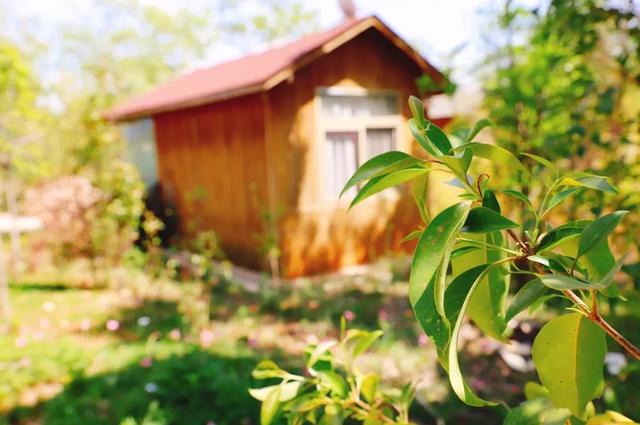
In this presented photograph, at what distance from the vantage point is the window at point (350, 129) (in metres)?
7.19

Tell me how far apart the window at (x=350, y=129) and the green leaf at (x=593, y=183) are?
6289 mm

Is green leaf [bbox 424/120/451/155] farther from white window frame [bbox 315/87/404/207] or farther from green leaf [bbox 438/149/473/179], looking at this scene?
white window frame [bbox 315/87/404/207]

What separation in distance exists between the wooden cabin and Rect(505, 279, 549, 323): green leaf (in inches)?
225

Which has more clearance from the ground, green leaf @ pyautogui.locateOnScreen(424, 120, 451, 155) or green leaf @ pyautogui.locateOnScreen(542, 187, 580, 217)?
green leaf @ pyautogui.locateOnScreen(424, 120, 451, 155)

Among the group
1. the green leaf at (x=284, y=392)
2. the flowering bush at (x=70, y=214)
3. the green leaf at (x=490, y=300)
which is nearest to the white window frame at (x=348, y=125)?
the flowering bush at (x=70, y=214)

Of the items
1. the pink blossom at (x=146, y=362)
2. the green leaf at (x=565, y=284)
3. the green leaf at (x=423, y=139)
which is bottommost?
the pink blossom at (x=146, y=362)

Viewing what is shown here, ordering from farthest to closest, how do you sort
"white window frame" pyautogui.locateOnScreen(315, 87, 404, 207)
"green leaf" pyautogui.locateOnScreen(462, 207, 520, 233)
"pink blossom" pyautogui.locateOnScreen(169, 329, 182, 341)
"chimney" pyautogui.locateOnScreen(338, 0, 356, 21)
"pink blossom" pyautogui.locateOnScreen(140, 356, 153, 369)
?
"chimney" pyautogui.locateOnScreen(338, 0, 356, 21) < "white window frame" pyautogui.locateOnScreen(315, 87, 404, 207) < "pink blossom" pyautogui.locateOnScreen(169, 329, 182, 341) < "pink blossom" pyautogui.locateOnScreen(140, 356, 153, 369) < "green leaf" pyautogui.locateOnScreen(462, 207, 520, 233)

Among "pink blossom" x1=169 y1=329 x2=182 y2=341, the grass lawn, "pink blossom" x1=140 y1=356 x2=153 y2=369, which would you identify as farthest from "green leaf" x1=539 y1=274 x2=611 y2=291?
"pink blossom" x1=169 y1=329 x2=182 y2=341

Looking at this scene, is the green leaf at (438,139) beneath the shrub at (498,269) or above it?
above

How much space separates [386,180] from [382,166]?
29mm

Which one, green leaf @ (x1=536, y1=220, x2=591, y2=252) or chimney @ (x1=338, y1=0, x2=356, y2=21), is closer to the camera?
green leaf @ (x1=536, y1=220, x2=591, y2=252)

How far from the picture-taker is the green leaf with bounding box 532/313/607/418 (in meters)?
0.76

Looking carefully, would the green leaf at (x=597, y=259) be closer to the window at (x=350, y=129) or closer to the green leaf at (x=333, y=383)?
the green leaf at (x=333, y=383)

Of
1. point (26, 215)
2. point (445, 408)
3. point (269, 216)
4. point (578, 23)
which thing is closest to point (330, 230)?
point (269, 216)
